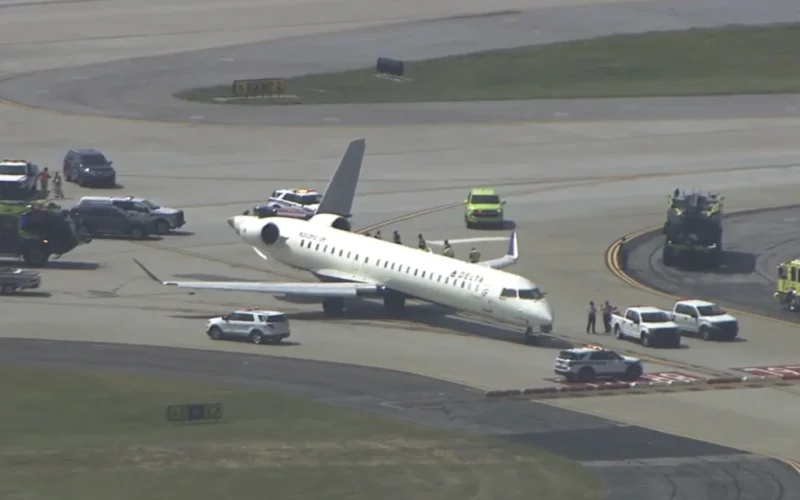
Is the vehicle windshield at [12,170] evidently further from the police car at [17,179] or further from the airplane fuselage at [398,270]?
the airplane fuselage at [398,270]

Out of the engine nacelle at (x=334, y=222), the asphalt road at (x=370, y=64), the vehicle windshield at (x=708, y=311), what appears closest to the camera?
the vehicle windshield at (x=708, y=311)

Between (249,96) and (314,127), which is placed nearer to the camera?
(314,127)

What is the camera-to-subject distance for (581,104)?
523 ft

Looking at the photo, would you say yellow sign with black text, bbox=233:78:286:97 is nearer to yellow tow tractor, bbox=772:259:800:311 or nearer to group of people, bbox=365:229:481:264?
group of people, bbox=365:229:481:264

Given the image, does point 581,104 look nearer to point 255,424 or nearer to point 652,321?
point 652,321

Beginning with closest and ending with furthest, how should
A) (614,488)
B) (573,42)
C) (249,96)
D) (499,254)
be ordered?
(614,488), (499,254), (249,96), (573,42)

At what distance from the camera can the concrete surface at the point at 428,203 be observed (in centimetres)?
7769

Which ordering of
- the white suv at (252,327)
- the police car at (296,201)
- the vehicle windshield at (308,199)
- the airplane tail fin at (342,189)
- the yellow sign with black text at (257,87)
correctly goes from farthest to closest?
the yellow sign with black text at (257,87) → the vehicle windshield at (308,199) → the police car at (296,201) → the airplane tail fin at (342,189) → the white suv at (252,327)

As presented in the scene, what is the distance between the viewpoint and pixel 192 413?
7244 centimetres

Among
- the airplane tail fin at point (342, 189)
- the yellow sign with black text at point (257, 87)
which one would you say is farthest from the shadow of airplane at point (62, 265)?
the yellow sign with black text at point (257, 87)

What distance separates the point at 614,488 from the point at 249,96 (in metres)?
99.5

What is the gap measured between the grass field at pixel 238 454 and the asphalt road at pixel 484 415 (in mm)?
1408

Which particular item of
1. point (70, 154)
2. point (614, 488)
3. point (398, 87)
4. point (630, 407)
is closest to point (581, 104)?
point (398, 87)

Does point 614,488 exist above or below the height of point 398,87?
below
